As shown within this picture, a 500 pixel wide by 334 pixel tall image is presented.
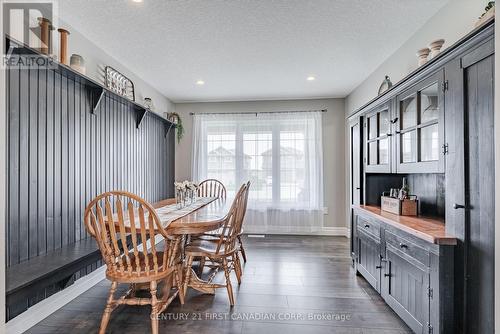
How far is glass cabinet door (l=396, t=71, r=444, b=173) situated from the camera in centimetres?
182

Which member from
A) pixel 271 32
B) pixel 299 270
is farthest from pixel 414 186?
pixel 271 32

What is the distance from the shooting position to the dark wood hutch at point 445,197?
1426 millimetres

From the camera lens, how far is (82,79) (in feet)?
7.81

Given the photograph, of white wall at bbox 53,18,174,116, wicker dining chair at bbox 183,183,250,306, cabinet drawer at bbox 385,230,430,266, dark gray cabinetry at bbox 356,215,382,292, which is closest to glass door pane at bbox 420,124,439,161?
cabinet drawer at bbox 385,230,430,266

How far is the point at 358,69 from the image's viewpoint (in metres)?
3.49

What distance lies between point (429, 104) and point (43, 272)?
110 inches

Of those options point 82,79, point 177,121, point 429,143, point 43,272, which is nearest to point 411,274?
point 429,143

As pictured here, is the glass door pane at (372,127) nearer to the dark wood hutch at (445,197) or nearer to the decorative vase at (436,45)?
the dark wood hutch at (445,197)

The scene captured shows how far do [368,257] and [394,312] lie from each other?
1.78 ft

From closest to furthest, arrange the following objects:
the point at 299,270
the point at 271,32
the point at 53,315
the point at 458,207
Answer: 1. the point at 458,207
2. the point at 53,315
3. the point at 271,32
4. the point at 299,270

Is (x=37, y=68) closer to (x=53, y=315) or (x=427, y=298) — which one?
(x=53, y=315)

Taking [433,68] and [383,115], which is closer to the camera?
[433,68]

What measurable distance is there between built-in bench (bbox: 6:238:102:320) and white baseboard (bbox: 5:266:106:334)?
0.11 m

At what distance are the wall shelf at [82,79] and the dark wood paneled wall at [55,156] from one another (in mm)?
53
